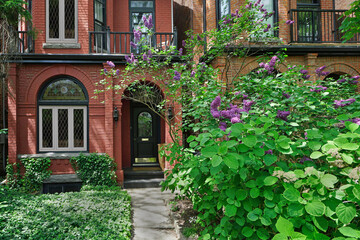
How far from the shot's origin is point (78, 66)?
8484 mm

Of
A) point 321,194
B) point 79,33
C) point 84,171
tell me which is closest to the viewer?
point 321,194

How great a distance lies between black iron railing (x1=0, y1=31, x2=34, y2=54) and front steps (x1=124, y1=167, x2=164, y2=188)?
5.51m

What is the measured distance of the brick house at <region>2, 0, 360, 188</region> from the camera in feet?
26.9

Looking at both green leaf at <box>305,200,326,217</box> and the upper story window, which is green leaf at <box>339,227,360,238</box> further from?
the upper story window

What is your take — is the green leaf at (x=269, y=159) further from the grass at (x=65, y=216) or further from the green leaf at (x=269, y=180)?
the grass at (x=65, y=216)

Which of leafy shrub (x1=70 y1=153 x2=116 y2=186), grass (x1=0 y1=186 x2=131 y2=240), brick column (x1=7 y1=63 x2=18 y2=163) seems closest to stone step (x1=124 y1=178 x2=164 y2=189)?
leafy shrub (x1=70 y1=153 x2=116 y2=186)

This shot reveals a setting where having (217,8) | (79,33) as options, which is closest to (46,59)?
(79,33)

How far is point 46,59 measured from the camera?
8242 mm

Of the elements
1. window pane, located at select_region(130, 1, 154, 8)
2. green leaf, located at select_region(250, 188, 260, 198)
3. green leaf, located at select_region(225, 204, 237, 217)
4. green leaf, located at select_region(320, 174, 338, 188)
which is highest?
window pane, located at select_region(130, 1, 154, 8)

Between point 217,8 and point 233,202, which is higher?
point 217,8

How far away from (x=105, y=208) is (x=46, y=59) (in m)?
5.57

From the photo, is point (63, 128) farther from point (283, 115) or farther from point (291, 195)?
point (291, 195)

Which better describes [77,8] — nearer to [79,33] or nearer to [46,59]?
[79,33]

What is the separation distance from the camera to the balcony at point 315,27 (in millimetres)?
8859
